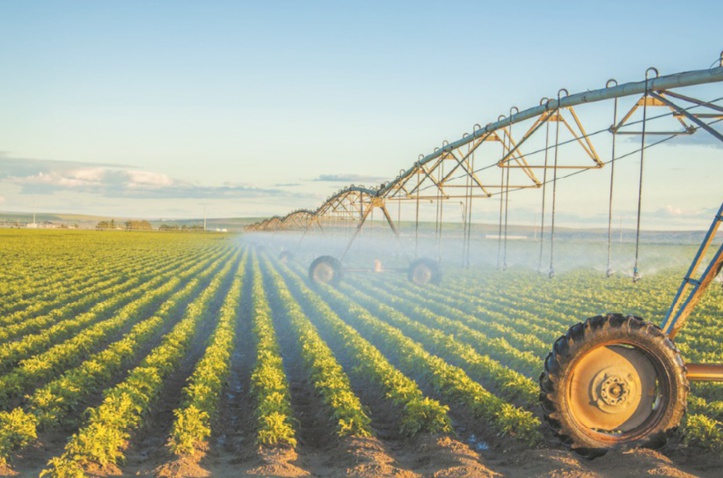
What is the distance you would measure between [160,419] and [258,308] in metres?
11.4

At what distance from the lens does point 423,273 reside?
29406 millimetres

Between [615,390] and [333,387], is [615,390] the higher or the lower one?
the higher one

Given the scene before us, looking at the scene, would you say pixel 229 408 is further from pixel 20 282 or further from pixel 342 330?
pixel 20 282

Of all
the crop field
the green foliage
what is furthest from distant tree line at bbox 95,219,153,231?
the green foliage

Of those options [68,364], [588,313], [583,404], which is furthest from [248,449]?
[588,313]

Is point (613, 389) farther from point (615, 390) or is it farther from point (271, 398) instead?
point (271, 398)

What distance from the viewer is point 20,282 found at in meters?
30.3

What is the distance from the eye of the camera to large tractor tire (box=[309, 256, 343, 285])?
28.6 metres

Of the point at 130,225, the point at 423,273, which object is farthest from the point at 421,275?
the point at 130,225

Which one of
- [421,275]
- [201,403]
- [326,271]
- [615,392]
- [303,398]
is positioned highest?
[615,392]

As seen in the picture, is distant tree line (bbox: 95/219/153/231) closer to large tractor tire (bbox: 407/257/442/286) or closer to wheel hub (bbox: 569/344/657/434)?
large tractor tire (bbox: 407/257/442/286)

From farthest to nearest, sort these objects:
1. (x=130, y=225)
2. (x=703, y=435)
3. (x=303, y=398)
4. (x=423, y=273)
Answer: (x=130, y=225) < (x=423, y=273) < (x=303, y=398) < (x=703, y=435)

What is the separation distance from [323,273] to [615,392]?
73.0ft

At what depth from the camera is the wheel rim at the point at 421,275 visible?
29.4 meters
